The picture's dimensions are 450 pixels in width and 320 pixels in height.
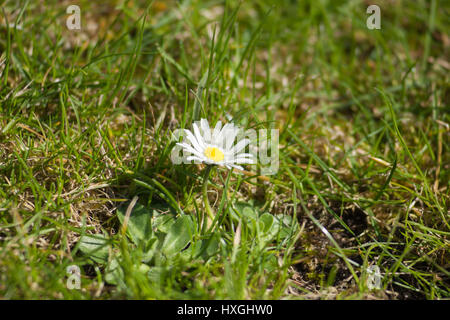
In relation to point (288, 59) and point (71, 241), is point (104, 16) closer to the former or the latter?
point (288, 59)

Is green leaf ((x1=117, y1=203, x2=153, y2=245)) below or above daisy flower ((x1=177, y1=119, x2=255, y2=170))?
below

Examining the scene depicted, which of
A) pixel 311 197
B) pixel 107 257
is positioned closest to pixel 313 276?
pixel 311 197

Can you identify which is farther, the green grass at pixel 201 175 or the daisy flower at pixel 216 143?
the daisy flower at pixel 216 143

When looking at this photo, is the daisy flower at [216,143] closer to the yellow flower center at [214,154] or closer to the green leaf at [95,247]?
the yellow flower center at [214,154]

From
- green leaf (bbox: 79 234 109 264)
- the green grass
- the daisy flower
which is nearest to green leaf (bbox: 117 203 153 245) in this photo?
the green grass

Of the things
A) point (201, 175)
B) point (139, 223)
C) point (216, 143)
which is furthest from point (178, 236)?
point (216, 143)

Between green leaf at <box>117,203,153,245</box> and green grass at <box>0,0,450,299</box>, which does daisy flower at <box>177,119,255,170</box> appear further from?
green leaf at <box>117,203,153,245</box>

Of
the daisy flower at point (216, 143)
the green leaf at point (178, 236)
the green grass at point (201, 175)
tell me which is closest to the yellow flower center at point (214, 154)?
the daisy flower at point (216, 143)
